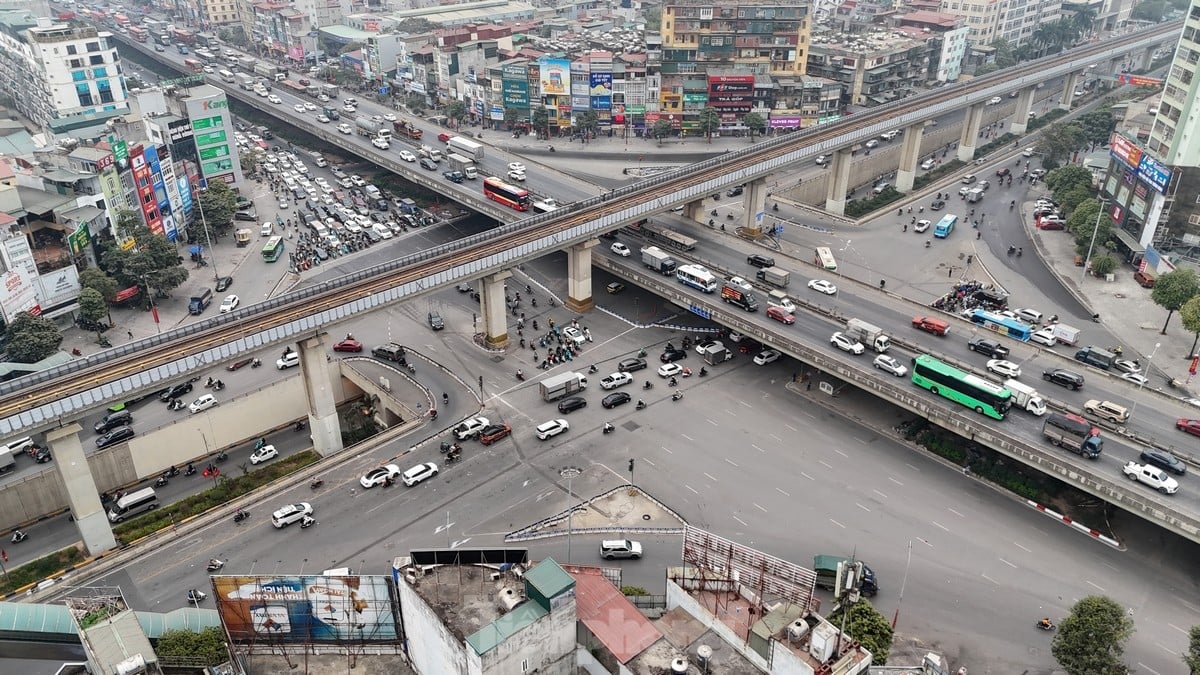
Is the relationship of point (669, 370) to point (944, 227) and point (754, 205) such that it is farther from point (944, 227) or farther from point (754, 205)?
point (944, 227)

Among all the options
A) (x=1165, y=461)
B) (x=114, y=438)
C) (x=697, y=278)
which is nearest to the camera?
(x=1165, y=461)

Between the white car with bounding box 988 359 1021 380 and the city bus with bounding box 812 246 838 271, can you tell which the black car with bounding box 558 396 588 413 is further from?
the city bus with bounding box 812 246 838 271

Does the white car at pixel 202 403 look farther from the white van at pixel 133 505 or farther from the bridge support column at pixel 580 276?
the bridge support column at pixel 580 276

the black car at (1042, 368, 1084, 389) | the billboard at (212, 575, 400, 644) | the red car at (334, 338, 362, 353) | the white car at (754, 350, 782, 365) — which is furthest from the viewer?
the red car at (334, 338, 362, 353)

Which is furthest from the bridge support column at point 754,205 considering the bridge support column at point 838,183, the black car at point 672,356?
the black car at point 672,356

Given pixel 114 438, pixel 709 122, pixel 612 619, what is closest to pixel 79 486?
pixel 114 438

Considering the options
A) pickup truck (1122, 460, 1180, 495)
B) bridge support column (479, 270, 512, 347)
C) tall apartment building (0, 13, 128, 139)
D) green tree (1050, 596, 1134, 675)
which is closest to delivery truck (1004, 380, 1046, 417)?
pickup truck (1122, 460, 1180, 495)

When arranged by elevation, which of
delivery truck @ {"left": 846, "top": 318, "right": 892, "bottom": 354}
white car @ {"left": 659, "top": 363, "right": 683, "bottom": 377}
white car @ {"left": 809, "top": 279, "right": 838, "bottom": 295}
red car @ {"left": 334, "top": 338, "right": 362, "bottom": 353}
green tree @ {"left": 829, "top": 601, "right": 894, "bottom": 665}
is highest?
delivery truck @ {"left": 846, "top": 318, "right": 892, "bottom": 354}
